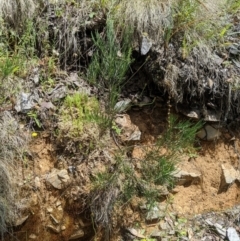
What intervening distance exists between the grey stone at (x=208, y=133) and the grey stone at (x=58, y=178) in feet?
3.10

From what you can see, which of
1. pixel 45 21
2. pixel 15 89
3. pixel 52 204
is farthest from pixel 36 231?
pixel 45 21

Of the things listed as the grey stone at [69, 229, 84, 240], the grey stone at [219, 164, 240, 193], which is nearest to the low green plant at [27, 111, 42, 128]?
the grey stone at [69, 229, 84, 240]

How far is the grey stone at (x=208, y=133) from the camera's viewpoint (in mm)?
3098

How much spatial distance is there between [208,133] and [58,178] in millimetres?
1053

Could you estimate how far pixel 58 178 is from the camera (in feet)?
9.18

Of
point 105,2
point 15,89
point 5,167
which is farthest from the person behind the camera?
point 105,2

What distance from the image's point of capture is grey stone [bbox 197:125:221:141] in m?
3.10

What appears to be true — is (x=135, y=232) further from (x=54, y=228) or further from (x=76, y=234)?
(x=54, y=228)

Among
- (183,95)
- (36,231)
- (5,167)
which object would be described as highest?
(183,95)

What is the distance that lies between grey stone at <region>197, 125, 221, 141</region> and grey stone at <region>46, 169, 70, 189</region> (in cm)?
95

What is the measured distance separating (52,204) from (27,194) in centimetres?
16

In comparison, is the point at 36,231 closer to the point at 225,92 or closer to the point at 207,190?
the point at 207,190

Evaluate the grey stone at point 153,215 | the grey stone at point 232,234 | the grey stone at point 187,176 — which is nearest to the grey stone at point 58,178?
the grey stone at point 153,215

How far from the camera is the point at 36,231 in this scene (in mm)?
→ 2773
